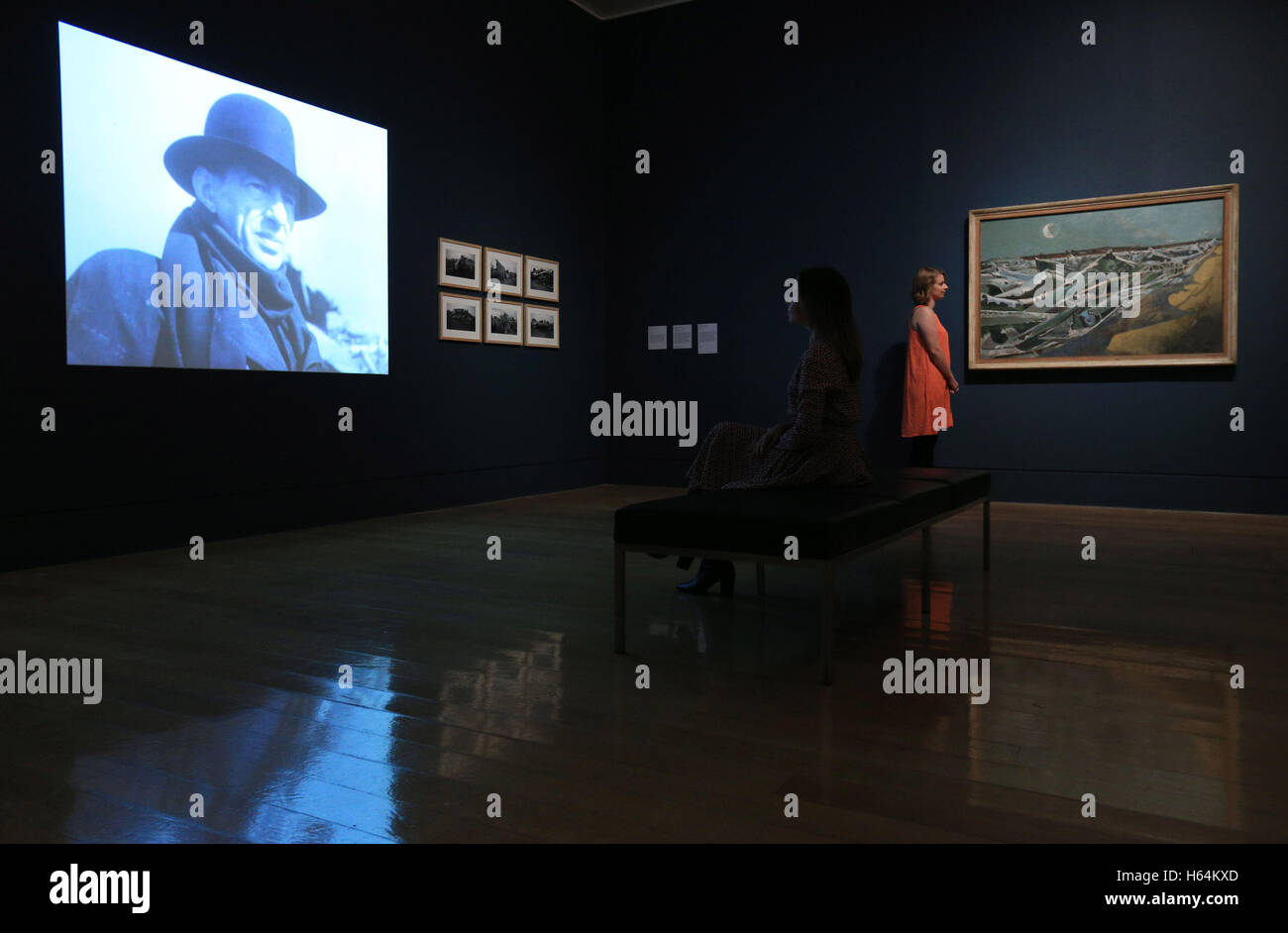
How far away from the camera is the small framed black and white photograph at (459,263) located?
723 cm

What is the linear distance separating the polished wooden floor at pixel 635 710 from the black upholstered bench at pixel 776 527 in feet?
1.03

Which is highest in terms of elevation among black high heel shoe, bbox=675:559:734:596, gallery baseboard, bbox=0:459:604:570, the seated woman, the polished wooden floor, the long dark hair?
the long dark hair

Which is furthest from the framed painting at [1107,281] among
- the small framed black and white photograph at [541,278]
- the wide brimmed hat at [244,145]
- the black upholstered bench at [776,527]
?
the wide brimmed hat at [244,145]

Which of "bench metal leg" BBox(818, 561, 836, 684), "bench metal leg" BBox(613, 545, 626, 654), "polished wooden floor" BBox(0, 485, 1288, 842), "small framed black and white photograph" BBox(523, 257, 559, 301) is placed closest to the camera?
"polished wooden floor" BBox(0, 485, 1288, 842)

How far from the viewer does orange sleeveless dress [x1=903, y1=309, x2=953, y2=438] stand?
693 cm

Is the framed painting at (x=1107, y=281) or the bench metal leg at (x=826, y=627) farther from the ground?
the framed painting at (x=1107, y=281)

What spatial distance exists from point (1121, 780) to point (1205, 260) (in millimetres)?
5965

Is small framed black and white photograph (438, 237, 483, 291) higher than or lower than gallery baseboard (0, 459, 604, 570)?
higher

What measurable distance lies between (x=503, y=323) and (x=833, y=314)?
189 inches

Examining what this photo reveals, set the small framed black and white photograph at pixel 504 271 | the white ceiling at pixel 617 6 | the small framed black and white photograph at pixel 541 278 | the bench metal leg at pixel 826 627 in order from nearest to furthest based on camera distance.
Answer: the bench metal leg at pixel 826 627 < the small framed black and white photograph at pixel 504 271 < the small framed black and white photograph at pixel 541 278 < the white ceiling at pixel 617 6

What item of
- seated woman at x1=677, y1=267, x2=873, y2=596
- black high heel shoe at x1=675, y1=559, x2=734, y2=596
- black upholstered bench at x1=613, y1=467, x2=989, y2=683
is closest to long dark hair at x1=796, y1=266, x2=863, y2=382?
seated woman at x1=677, y1=267, x2=873, y2=596

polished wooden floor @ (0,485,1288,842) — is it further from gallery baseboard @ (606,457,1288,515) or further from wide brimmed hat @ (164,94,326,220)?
gallery baseboard @ (606,457,1288,515)

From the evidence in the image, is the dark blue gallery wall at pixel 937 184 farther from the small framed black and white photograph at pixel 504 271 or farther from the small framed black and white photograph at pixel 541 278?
the small framed black and white photograph at pixel 504 271

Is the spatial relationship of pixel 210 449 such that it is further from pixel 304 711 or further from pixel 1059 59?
pixel 1059 59
